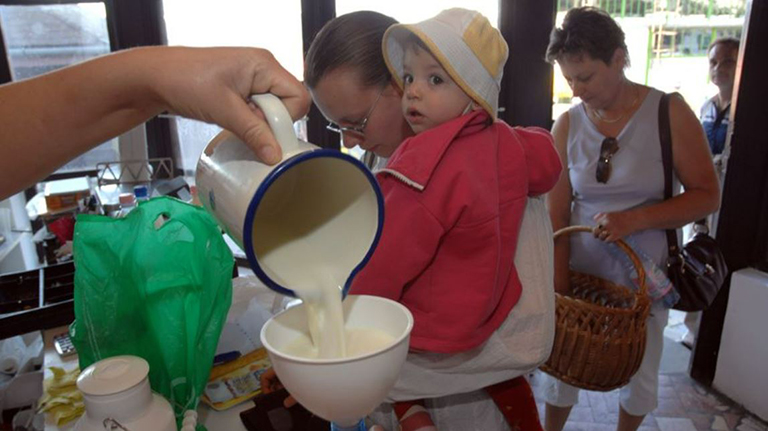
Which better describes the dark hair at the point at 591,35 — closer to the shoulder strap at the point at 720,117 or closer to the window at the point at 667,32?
the window at the point at 667,32

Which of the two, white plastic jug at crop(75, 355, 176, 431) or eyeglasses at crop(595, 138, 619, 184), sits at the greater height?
eyeglasses at crop(595, 138, 619, 184)

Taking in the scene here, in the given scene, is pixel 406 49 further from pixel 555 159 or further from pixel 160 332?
pixel 160 332

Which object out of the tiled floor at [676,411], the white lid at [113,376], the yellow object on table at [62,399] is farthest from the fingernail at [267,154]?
the tiled floor at [676,411]

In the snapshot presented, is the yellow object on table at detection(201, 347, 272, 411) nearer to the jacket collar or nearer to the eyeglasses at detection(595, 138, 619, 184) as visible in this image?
the jacket collar

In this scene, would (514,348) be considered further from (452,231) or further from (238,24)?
(238,24)

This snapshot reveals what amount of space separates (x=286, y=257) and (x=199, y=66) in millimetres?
246

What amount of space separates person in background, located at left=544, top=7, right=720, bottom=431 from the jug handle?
1.25m

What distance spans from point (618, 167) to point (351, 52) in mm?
1045

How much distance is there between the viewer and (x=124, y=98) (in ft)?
2.29

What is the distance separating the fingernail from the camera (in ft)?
1.81

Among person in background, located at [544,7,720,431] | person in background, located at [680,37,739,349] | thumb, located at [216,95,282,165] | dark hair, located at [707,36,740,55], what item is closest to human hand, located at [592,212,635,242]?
person in background, located at [544,7,720,431]

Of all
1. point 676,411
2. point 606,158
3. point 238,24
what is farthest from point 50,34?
point 676,411

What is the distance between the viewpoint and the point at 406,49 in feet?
3.30

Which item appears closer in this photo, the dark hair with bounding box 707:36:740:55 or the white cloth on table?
the white cloth on table
